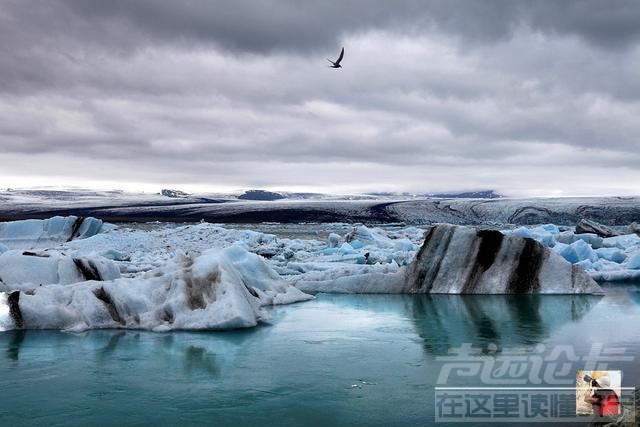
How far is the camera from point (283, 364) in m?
5.05

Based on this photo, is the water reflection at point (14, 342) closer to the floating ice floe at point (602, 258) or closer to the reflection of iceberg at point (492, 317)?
the reflection of iceberg at point (492, 317)

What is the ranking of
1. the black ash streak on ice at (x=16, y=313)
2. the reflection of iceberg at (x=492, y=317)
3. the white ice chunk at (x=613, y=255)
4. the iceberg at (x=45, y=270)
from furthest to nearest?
the white ice chunk at (x=613, y=255)
the iceberg at (x=45, y=270)
the black ash streak on ice at (x=16, y=313)
the reflection of iceberg at (x=492, y=317)

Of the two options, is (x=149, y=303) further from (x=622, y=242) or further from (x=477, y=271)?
(x=622, y=242)

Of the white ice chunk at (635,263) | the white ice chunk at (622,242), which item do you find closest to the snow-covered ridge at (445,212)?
the white ice chunk at (622,242)

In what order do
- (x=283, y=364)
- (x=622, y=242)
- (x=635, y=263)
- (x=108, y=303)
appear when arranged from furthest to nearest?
(x=622, y=242) < (x=635, y=263) < (x=108, y=303) < (x=283, y=364)

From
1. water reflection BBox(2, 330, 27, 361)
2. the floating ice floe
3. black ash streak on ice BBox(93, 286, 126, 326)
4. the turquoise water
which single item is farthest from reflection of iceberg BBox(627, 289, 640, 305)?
water reflection BBox(2, 330, 27, 361)

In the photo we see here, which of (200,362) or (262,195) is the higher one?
(262,195)

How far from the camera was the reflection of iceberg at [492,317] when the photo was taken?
20.2 feet

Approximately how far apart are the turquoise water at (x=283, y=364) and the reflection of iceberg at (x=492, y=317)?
3 cm

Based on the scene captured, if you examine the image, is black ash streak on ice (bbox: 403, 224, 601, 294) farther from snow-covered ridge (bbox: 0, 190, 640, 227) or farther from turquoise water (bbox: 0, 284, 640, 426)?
snow-covered ridge (bbox: 0, 190, 640, 227)

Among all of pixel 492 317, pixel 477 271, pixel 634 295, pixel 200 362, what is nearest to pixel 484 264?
pixel 477 271

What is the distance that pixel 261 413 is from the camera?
3.78 m

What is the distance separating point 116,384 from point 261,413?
1.36 m

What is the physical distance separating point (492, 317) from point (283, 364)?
3505 millimetres
